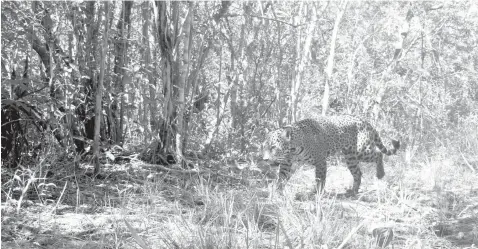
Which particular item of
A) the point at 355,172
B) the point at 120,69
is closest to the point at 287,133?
the point at 355,172

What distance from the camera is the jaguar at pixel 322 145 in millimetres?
7082

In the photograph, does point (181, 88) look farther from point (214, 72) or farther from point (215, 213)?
point (214, 72)

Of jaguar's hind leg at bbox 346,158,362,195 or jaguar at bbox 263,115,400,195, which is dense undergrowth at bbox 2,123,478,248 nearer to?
jaguar's hind leg at bbox 346,158,362,195

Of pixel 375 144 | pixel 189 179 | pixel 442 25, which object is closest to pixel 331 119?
pixel 375 144

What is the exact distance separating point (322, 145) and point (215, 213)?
297cm

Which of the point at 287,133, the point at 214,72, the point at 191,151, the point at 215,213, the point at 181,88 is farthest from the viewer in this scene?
the point at 214,72

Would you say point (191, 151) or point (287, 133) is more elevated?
point (287, 133)

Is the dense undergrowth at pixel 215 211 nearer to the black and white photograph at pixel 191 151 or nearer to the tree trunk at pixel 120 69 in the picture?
the black and white photograph at pixel 191 151

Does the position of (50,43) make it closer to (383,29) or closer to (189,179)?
(189,179)

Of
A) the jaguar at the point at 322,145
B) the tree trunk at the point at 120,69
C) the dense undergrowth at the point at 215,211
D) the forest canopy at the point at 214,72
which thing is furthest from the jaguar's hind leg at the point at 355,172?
the tree trunk at the point at 120,69

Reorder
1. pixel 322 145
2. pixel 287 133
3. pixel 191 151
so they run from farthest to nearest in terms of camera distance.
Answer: pixel 191 151 < pixel 322 145 < pixel 287 133

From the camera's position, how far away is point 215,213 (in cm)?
459

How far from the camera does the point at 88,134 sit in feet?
23.3

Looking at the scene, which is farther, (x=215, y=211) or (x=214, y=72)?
(x=214, y=72)
